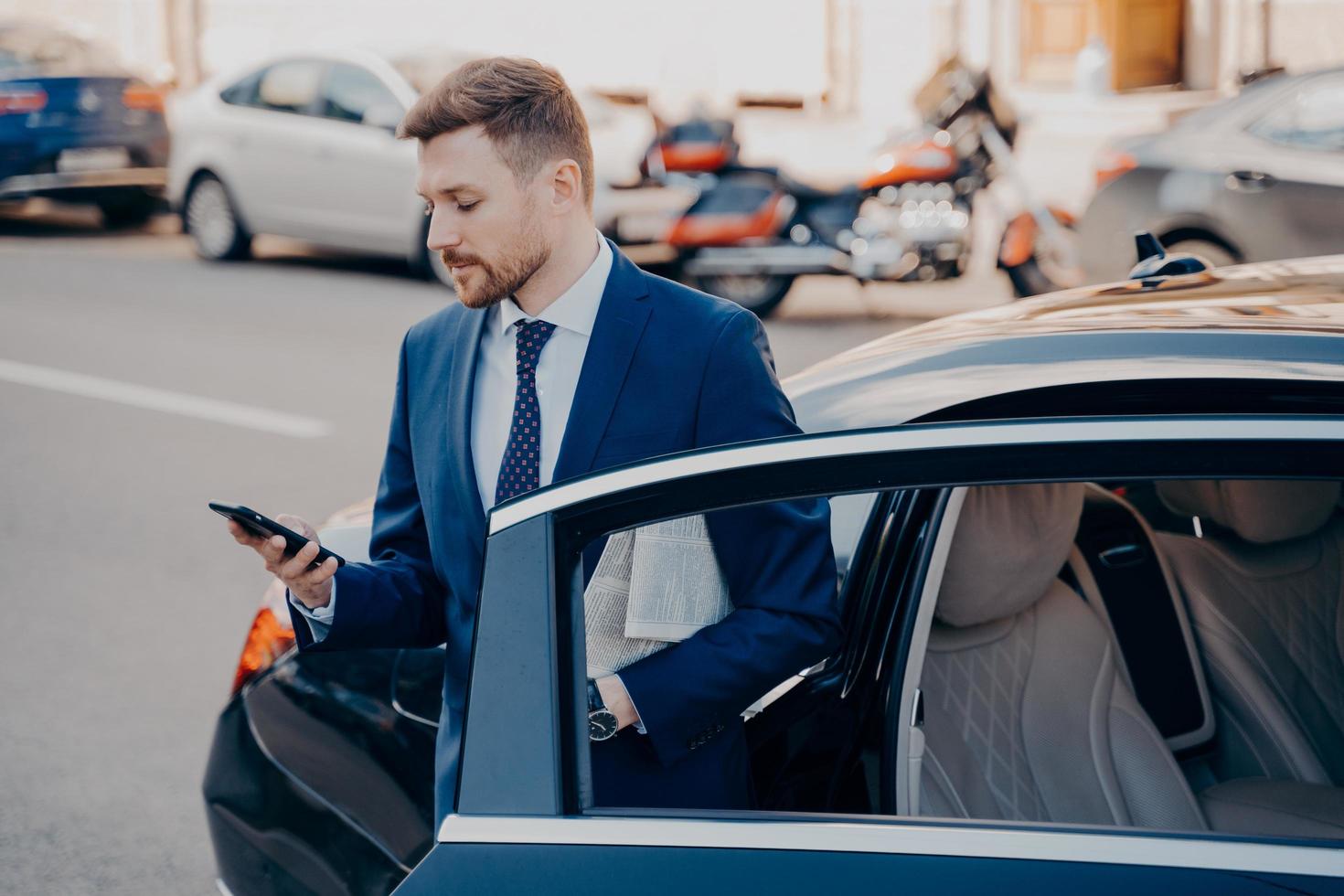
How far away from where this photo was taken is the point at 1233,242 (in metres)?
7.74

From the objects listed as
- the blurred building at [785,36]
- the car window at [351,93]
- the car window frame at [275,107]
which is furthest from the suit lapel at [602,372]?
the blurred building at [785,36]

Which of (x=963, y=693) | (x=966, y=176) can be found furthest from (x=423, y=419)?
(x=966, y=176)

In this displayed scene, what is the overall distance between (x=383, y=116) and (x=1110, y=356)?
9.12m

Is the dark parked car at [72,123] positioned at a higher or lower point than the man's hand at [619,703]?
higher

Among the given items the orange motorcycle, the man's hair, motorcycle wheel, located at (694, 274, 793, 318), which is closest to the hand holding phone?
the man's hair

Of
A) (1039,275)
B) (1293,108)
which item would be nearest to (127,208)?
(1039,275)

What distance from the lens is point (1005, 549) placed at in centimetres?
240

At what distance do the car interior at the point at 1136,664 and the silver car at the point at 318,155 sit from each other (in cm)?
745

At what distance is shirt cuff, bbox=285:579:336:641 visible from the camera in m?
2.01

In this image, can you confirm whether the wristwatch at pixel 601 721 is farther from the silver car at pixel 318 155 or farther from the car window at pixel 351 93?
the car window at pixel 351 93

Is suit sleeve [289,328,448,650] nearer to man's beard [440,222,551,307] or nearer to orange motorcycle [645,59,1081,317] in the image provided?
man's beard [440,222,551,307]

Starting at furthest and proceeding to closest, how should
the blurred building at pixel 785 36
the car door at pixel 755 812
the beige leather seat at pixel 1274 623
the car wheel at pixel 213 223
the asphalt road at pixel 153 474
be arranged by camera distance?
the blurred building at pixel 785 36, the car wheel at pixel 213 223, the asphalt road at pixel 153 474, the beige leather seat at pixel 1274 623, the car door at pixel 755 812

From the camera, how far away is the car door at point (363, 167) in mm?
10500

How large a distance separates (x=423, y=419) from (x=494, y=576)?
0.46 meters
